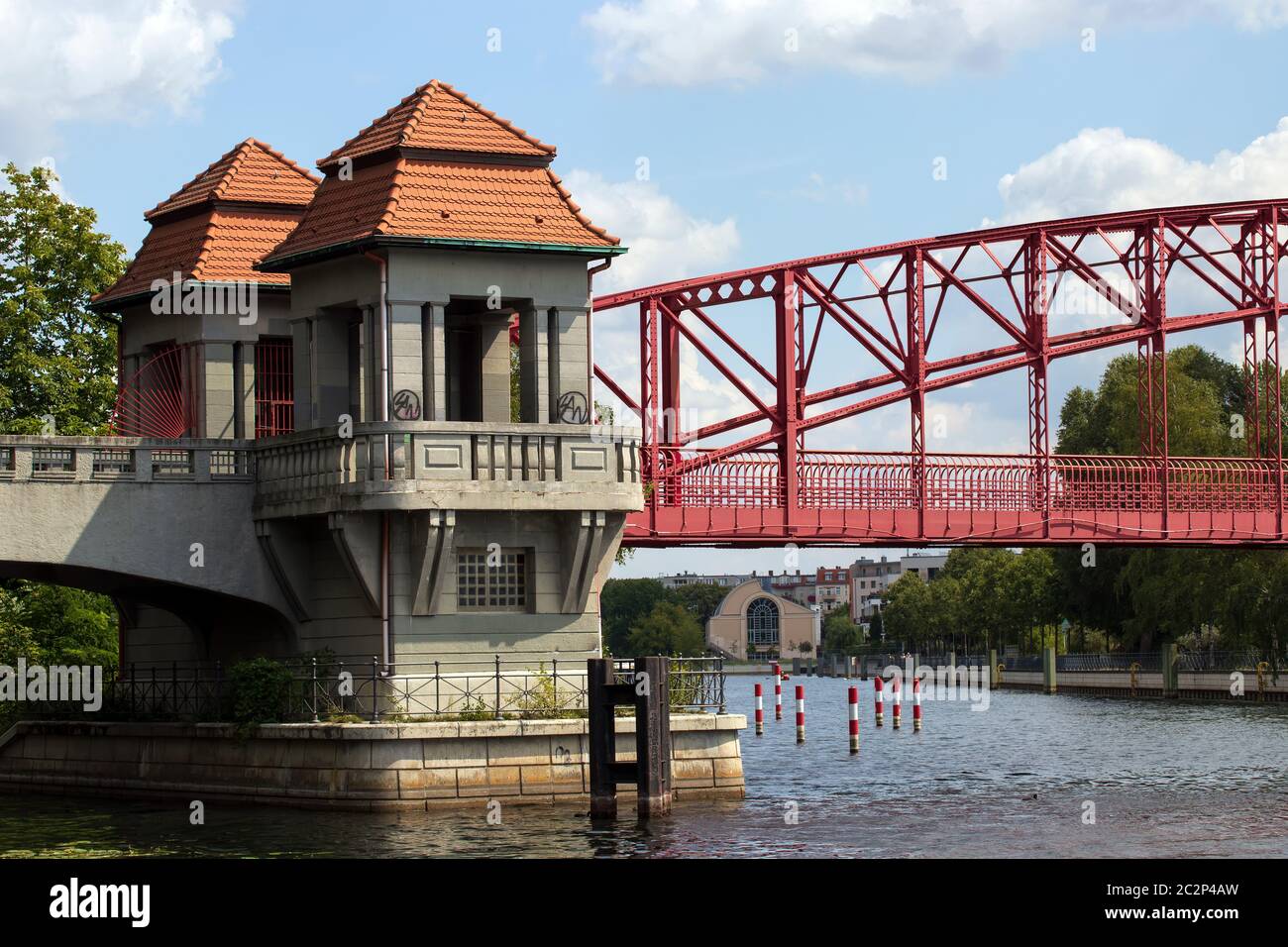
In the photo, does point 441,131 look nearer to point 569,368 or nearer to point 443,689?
point 569,368

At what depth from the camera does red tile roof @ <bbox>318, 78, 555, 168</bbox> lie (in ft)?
123

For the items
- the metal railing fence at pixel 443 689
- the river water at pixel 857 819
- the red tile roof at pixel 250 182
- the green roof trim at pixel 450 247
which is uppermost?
the red tile roof at pixel 250 182

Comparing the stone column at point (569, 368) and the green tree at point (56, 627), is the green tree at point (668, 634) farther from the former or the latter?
the stone column at point (569, 368)

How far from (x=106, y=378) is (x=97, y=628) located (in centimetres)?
792

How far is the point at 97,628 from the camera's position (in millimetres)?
51219

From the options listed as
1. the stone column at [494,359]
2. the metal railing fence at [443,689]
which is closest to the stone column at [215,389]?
the stone column at [494,359]

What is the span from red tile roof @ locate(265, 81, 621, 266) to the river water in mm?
9981

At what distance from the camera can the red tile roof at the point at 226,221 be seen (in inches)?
1647

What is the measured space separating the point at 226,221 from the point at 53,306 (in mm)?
15815

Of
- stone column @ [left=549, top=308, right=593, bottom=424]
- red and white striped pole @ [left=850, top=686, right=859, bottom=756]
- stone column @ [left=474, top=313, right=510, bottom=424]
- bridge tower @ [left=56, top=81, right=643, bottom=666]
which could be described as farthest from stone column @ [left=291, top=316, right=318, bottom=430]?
red and white striped pole @ [left=850, top=686, right=859, bottom=756]

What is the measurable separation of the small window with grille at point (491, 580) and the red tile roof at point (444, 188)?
5.46m

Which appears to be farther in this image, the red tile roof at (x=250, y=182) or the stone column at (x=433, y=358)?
the red tile roof at (x=250, y=182)
